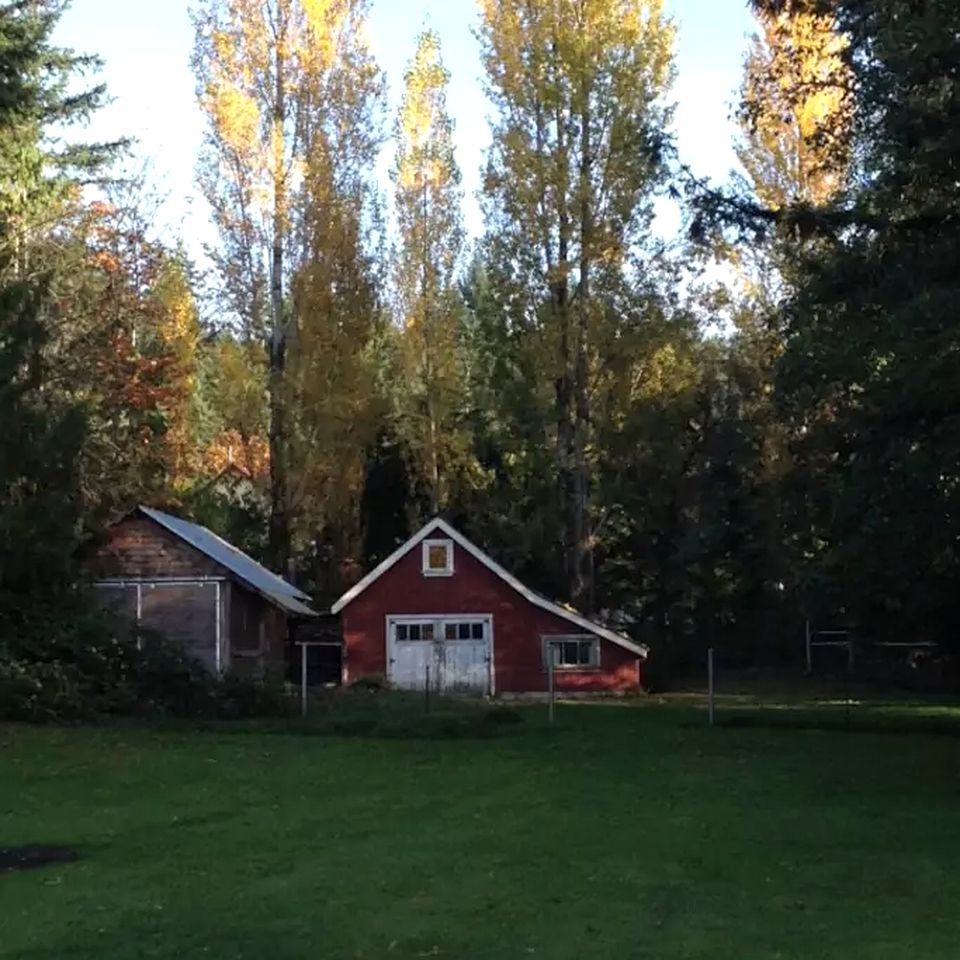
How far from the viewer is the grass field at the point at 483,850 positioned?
28.8 feet

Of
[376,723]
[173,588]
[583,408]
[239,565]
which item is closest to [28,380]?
[376,723]

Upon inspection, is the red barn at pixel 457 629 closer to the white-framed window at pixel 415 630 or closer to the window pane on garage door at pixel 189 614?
the white-framed window at pixel 415 630

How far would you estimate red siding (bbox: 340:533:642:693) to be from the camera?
39.2m

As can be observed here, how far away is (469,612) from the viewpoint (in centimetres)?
3931

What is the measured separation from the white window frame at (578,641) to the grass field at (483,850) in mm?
16404

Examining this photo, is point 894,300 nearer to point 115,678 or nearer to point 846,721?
point 846,721

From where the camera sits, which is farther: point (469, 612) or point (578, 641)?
point (578, 641)

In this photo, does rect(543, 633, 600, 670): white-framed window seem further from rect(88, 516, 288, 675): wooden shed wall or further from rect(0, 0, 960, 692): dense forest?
rect(88, 516, 288, 675): wooden shed wall

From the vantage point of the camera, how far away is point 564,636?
39.3 meters

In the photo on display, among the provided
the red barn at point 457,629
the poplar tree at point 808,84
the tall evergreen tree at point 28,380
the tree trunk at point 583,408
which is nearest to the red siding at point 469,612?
the red barn at point 457,629

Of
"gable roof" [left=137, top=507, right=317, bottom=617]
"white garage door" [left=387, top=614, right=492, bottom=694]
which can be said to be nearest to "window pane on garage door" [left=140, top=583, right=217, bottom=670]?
"gable roof" [left=137, top=507, right=317, bottom=617]

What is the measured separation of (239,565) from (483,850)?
25.0m

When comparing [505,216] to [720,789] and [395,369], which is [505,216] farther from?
[720,789]

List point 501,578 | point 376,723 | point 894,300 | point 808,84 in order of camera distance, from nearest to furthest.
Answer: point 894,300
point 808,84
point 376,723
point 501,578
